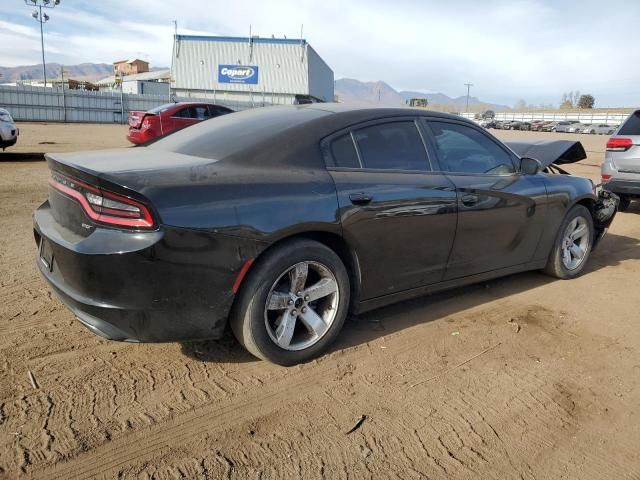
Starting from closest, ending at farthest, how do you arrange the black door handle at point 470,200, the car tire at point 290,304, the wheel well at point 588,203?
the car tire at point 290,304, the black door handle at point 470,200, the wheel well at point 588,203

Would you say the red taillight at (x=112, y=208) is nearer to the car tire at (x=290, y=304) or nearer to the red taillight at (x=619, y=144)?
the car tire at (x=290, y=304)

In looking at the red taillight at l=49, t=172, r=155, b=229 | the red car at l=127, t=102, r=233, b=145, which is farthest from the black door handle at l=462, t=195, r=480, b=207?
the red car at l=127, t=102, r=233, b=145

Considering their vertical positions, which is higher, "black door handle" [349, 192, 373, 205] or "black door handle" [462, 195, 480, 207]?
"black door handle" [349, 192, 373, 205]

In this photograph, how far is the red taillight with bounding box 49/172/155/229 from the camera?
8.16ft

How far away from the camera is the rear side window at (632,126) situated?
7.77 metres

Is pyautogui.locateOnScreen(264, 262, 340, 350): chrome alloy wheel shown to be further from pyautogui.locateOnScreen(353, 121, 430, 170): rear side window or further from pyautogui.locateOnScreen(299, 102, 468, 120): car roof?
pyautogui.locateOnScreen(299, 102, 468, 120): car roof

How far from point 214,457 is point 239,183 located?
4.48 ft

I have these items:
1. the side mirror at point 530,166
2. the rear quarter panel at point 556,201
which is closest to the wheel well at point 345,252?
the side mirror at point 530,166

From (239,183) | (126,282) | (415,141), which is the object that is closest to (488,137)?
(415,141)

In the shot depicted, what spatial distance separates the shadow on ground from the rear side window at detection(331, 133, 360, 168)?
1163 millimetres

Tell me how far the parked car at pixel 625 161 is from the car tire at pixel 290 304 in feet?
21.0

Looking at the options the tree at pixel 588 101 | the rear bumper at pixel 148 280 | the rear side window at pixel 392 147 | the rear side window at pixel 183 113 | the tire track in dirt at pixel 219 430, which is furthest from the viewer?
the tree at pixel 588 101

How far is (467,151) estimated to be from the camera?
4000 mm

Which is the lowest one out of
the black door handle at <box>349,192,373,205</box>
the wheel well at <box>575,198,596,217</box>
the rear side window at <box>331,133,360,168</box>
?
the wheel well at <box>575,198,596,217</box>
